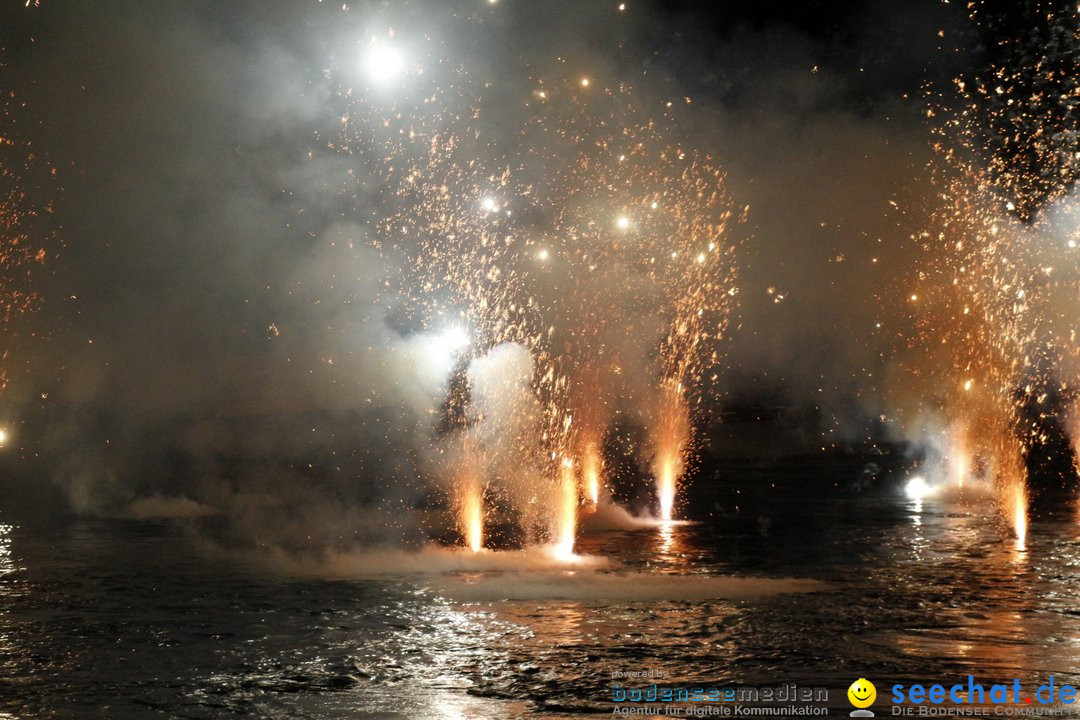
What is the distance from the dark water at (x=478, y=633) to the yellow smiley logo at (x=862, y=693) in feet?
0.33

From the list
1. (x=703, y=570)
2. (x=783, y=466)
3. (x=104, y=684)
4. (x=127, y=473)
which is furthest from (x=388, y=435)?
(x=104, y=684)

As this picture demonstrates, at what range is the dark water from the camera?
228 inches

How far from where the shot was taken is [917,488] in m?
18.8

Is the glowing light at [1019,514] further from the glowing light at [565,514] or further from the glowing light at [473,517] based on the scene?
the glowing light at [473,517]

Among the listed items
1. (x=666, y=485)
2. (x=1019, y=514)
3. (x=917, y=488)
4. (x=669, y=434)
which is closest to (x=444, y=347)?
(x=666, y=485)

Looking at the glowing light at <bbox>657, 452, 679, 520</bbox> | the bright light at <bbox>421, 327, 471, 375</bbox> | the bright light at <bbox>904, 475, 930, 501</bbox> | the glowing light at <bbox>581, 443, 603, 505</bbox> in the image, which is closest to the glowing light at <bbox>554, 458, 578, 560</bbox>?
the glowing light at <bbox>581, 443, 603, 505</bbox>

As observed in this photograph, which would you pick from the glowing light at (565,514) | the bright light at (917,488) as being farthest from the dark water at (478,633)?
the bright light at (917,488)

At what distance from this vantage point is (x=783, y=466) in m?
25.1

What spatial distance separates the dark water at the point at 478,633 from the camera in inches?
228

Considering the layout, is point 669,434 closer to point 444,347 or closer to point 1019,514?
point 444,347

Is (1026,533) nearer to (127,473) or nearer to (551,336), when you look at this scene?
(551,336)

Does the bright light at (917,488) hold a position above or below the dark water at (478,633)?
above

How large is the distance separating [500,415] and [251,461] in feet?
18.2

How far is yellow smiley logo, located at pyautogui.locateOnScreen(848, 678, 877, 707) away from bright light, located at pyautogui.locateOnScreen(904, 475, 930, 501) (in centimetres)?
1196
